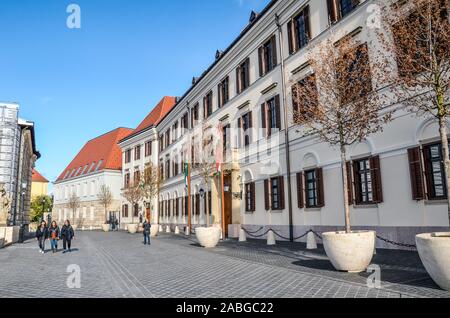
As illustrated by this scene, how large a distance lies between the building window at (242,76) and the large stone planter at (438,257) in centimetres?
1816

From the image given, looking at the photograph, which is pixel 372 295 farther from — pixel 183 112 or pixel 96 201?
pixel 96 201

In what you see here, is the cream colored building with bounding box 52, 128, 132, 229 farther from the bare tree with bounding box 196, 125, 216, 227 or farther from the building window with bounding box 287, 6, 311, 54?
the building window with bounding box 287, 6, 311, 54

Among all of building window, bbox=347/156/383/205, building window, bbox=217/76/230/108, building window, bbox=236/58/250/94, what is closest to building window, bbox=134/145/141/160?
building window, bbox=217/76/230/108

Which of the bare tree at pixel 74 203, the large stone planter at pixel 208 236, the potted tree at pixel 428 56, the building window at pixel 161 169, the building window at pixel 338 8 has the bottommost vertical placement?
the large stone planter at pixel 208 236

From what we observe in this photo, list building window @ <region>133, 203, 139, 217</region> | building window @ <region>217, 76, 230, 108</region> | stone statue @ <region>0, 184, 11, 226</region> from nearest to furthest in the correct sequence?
stone statue @ <region>0, 184, 11, 226</region> < building window @ <region>217, 76, 230, 108</region> < building window @ <region>133, 203, 139, 217</region>

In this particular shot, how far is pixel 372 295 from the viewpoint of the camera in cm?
672

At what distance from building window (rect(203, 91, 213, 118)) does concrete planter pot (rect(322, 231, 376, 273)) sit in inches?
→ 845

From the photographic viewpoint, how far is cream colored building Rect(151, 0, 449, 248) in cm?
1297

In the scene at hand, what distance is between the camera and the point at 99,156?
212ft

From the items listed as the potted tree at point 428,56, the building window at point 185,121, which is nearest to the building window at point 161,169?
the building window at point 185,121

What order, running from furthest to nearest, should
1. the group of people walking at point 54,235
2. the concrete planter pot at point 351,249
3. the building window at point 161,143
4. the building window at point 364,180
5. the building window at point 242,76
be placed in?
the building window at point 161,143 < the building window at point 242,76 < the group of people walking at point 54,235 < the building window at point 364,180 < the concrete planter pot at point 351,249

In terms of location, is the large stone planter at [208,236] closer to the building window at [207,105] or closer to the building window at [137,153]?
the building window at [207,105]

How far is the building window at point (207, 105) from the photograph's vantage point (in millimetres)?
29812

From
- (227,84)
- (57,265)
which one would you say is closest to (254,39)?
(227,84)
